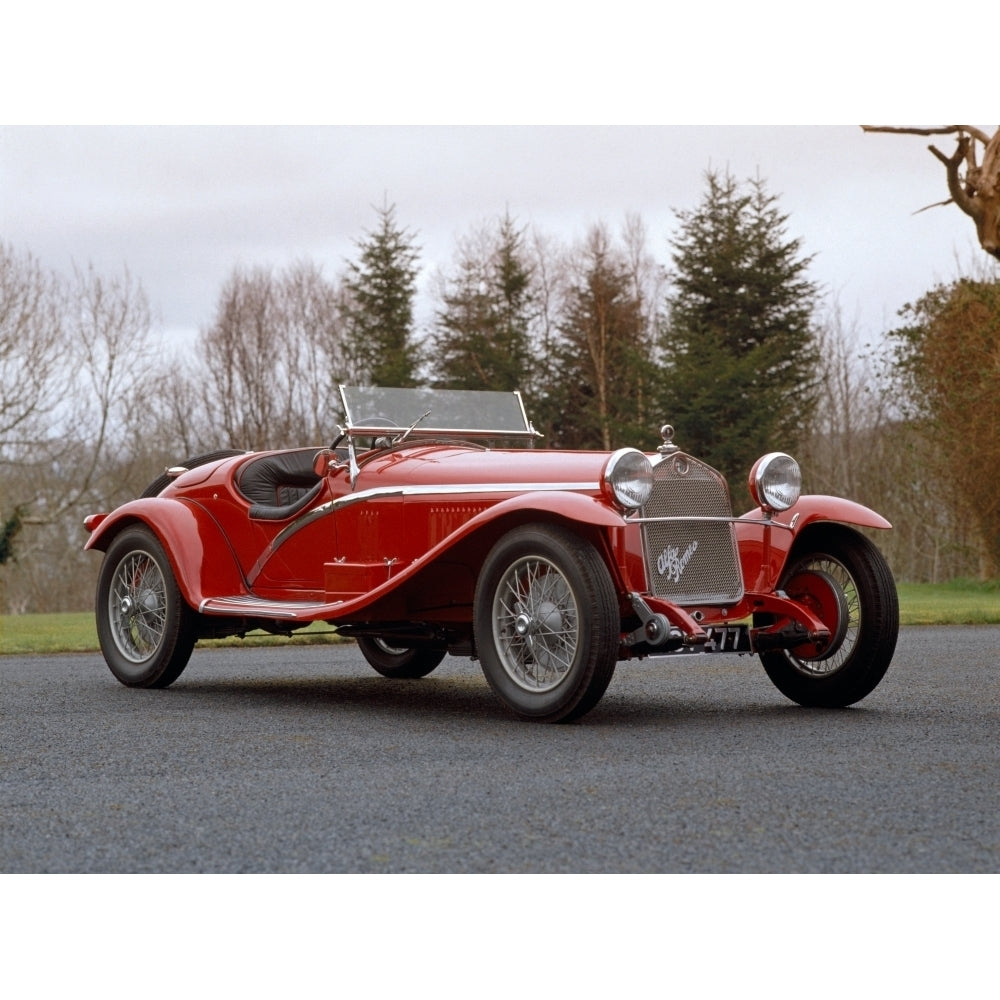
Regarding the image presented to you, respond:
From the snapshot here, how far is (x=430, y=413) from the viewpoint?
7.68 meters

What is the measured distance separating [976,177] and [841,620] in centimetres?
1468

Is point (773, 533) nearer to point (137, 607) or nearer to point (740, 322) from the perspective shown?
point (137, 607)

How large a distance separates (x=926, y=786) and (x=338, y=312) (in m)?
33.7

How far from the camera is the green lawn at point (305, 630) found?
1136 centimetres

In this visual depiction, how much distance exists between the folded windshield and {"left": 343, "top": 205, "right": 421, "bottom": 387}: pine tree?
2618cm

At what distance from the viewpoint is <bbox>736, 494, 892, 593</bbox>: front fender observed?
6.55 m

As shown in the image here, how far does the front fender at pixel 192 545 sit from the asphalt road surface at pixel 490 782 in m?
0.64

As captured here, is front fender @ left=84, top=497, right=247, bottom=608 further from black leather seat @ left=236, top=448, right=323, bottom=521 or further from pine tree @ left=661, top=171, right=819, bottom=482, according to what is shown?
pine tree @ left=661, top=171, right=819, bottom=482

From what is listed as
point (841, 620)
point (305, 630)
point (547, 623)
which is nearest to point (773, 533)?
point (841, 620)

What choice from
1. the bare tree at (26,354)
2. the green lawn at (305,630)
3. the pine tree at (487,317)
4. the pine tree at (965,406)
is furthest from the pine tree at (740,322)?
the bare tree at (26,354)

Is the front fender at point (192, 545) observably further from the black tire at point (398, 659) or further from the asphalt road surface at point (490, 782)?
the black tire at point (398, 659)

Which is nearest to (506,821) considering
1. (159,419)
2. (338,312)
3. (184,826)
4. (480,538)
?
(184,826)

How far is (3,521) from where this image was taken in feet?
85.4

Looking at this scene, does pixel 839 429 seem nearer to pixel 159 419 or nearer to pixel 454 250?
pixel 454 250
